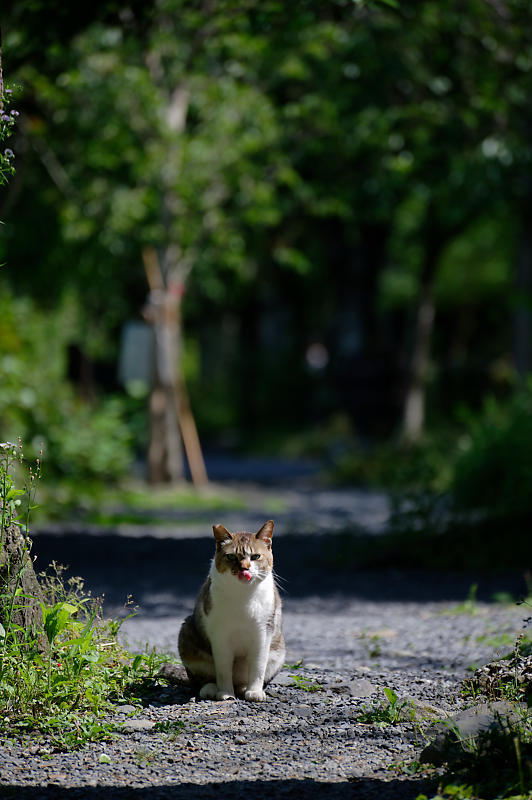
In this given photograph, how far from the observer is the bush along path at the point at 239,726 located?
10.1ft

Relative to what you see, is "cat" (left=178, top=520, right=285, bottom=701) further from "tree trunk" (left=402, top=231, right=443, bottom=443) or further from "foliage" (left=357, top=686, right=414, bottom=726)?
"tree trunk" (left=402, top=231, right=443, bottom=443)

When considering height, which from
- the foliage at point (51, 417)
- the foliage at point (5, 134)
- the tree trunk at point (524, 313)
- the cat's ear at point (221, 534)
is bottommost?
the cat's ear at point (221, 534)

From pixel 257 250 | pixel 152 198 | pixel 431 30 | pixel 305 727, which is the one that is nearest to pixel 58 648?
pixel 305 727

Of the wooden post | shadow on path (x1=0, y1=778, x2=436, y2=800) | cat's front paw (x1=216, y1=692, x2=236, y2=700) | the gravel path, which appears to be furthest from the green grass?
shadow on path (x1=0, y1=778, x2=436, y2=800)

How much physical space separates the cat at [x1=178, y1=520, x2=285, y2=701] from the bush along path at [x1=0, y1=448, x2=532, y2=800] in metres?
0.10

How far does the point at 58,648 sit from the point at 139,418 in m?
9.23

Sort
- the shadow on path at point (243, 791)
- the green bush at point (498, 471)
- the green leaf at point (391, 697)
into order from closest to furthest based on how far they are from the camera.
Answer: the shadow on path at point (243, 791)
the green leaf at point (391, 697)
the green bush at point (498, 471)

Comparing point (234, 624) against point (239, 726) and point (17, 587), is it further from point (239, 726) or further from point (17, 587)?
point (17, 587)

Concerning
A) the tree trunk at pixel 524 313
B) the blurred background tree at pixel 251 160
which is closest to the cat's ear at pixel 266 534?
the blurred background tree at pixel 251 160

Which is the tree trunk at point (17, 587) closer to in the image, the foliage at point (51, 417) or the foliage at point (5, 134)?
the foliage at point (5, 134)

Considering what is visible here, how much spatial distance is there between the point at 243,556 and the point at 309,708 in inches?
27.5

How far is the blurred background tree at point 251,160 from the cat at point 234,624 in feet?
15.1

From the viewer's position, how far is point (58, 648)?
→ 148 inches

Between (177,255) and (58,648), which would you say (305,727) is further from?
(177,255)
